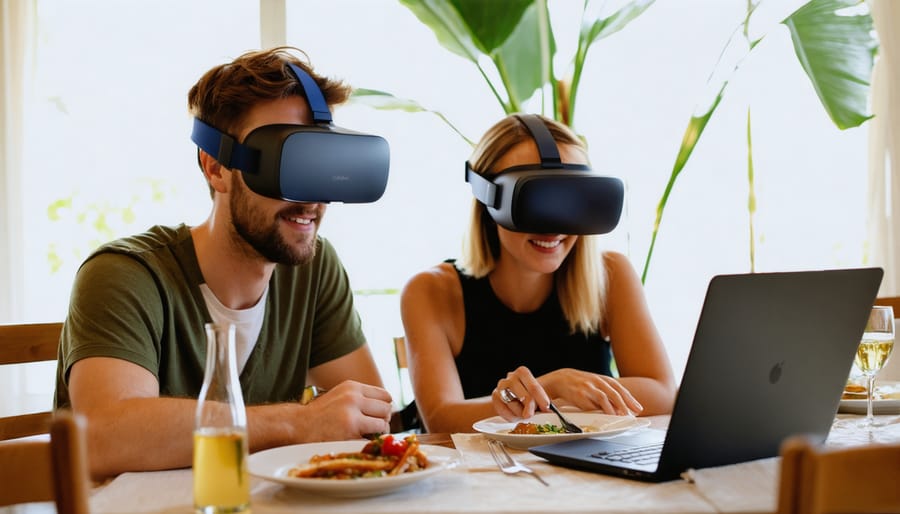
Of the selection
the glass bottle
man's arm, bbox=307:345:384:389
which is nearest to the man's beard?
man's arm, bbox=307:345:384:389

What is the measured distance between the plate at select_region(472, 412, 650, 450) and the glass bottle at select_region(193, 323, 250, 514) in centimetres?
49

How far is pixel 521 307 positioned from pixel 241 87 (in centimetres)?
84

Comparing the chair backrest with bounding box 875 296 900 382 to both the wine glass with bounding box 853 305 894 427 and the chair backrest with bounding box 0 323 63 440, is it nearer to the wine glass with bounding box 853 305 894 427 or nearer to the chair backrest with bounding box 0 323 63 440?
the wine glass with bounding box 853 305 894 427

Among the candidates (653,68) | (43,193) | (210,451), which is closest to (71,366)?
(210,451)

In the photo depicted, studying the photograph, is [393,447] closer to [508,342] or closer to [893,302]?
[508,342]

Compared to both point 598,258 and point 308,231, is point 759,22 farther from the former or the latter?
point 308,231

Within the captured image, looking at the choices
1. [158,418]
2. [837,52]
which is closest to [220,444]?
[158,418]

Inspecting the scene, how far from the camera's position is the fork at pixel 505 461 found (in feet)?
4.08

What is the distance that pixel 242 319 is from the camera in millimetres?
1879

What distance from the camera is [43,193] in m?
3.48

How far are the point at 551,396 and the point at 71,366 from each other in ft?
2.68

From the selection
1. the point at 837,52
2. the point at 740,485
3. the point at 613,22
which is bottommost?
the point at 740,485

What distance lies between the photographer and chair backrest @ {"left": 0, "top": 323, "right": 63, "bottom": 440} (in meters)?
1.80

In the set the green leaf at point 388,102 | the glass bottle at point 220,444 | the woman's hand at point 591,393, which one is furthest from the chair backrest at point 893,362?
the glass bottle at point 220,444
